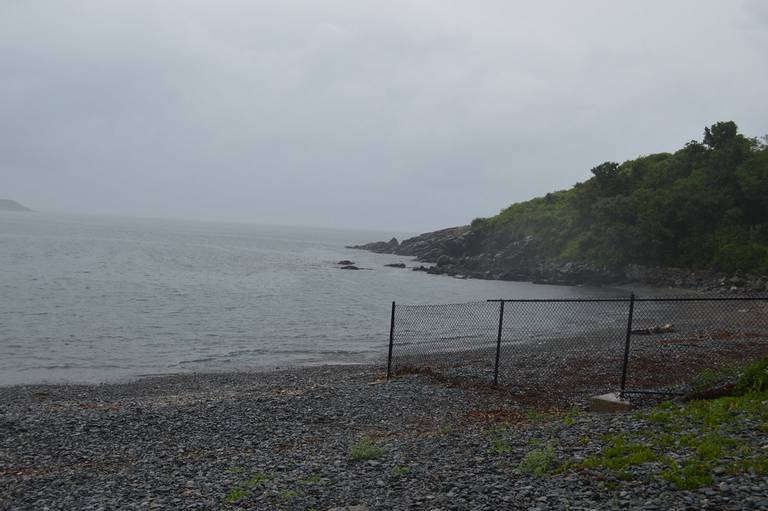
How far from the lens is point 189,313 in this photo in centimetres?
4297

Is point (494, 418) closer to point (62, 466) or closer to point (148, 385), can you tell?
point (62, 466)

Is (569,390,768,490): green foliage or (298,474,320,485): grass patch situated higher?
(569,390,768,490): green foliage

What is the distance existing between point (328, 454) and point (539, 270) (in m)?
65.3

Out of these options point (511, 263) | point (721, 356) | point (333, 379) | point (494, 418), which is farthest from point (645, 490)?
point (511, 263)

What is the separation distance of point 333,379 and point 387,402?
615cm

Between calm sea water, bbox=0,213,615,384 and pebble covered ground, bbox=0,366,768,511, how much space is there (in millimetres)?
10461

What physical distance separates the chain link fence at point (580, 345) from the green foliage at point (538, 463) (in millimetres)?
5410

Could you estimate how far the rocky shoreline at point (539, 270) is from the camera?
2162 inches

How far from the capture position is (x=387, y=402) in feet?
51.1

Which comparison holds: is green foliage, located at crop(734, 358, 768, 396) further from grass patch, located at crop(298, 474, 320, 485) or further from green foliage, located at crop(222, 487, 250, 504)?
green foliage, located at crop(222, 487, 250, 504)

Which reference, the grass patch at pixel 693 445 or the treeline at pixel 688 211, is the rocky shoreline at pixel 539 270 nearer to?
the treeline at pixel 688 211

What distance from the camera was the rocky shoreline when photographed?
180ft

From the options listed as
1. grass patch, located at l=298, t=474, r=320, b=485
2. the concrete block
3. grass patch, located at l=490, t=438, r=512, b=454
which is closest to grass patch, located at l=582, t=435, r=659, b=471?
grass patch, located at l=490, t=438, r=512, b=454

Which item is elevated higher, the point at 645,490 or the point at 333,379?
the point at 645,490
